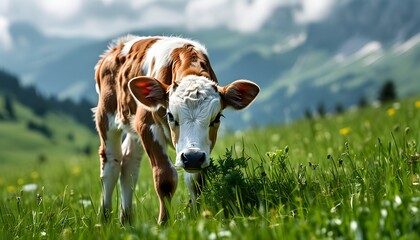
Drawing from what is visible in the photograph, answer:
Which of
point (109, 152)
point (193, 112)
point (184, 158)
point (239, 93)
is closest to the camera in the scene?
point (184, 158)

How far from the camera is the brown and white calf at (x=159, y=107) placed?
6.20 m

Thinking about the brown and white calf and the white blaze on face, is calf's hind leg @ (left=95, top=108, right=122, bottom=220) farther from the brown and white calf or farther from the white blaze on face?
the white blaze on face

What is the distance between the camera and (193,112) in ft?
20.4

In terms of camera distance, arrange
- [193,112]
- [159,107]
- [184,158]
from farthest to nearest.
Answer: [159,107] < [193,112] < [184,158]

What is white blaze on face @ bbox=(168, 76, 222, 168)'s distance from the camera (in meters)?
6.05

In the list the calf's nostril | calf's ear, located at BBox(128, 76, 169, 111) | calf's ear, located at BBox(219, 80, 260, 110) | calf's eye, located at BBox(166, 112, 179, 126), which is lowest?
the calf's nostril

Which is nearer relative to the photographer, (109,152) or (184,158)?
(184,158)

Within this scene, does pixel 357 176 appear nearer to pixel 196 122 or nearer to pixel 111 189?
pixel 196 122

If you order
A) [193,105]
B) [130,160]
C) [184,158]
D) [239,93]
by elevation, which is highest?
[130,160]

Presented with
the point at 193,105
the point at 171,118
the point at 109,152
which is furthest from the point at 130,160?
the point at 193,105

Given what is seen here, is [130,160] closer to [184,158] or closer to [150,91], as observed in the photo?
[150,91]

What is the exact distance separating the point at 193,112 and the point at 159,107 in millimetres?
805

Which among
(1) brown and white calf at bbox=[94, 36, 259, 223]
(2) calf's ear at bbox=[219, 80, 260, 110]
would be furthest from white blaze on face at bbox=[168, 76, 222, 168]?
(2) calf's ear at bbox=[219, 80, 260, 110]

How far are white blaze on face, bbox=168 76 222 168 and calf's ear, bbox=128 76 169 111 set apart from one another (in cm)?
24
